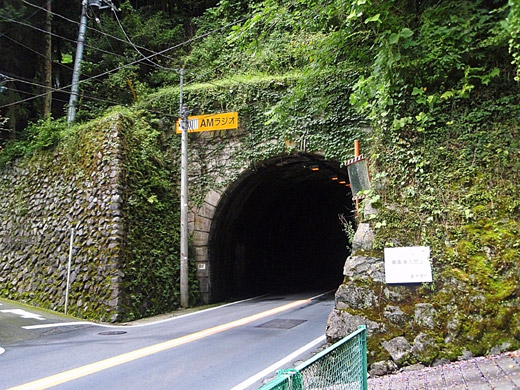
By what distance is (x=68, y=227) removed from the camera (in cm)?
1236

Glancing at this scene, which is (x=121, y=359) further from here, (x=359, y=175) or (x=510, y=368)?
(x=510, y=368)

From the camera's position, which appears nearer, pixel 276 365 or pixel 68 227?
pixel 276 365

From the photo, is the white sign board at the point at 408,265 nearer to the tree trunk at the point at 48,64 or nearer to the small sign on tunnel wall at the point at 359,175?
the small sign on tunnel wall at the point at 359,175

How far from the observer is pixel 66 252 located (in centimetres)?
1204

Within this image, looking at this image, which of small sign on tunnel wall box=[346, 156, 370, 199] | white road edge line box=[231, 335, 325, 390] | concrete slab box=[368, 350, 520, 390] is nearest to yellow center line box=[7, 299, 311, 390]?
white road edge line box=[231, 335, 325, 390]

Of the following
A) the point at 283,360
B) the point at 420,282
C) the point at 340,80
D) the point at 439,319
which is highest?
the point at 340,80

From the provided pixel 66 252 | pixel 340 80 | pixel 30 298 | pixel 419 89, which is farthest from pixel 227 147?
pixel 419 89

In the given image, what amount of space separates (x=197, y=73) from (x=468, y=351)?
605 inches

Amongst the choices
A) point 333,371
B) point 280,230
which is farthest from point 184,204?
point 333,371

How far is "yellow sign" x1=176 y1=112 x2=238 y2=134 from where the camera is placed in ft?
43.8

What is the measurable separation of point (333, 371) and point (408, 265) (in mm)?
3522

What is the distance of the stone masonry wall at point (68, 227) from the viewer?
36.4 feet

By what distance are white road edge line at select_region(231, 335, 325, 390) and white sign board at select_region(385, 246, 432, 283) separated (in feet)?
6.02

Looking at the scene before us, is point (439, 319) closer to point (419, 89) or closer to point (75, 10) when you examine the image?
point (419, 89)
